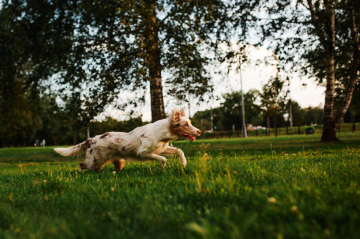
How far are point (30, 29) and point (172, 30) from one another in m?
7.46

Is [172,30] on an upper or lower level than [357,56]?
upper

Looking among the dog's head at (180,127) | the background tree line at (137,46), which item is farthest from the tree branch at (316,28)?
the dog's head at (180,127)

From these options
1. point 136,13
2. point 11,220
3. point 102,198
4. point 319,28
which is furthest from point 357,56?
point 11,220

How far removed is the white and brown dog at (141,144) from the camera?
5.27 metres

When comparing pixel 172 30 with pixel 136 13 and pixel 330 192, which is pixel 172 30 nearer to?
pixel 136 13

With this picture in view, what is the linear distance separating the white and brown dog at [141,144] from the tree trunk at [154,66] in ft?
19.3

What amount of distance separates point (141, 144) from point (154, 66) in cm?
684

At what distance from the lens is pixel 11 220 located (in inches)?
98.0

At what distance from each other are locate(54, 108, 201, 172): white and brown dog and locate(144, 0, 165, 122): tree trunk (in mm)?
5883

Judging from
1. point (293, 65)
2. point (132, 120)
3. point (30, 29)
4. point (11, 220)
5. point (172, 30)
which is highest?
point (30, 29)

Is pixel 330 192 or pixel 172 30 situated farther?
pixel 172 30

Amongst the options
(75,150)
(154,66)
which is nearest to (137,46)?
(154,66)

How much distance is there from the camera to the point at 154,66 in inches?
456

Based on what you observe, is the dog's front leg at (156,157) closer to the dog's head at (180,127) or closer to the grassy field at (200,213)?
the dog's head at (180,127)
